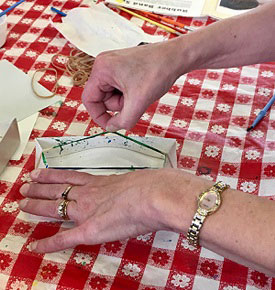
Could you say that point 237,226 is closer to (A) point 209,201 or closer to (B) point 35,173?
(A) point 209,201

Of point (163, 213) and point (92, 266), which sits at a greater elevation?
point (163, 213)

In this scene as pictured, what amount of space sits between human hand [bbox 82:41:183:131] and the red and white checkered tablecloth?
17 centimetres

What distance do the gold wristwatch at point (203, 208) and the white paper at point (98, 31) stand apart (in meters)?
0.61

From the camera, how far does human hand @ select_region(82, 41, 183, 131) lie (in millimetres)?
811

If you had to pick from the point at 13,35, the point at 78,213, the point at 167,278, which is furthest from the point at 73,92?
the point at 167,278

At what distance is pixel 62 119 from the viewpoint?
1032 mm

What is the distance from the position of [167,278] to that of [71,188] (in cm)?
21

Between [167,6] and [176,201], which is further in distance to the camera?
[167,6]

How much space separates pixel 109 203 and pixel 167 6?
2.54ft

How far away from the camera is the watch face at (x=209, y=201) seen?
0.65 meters

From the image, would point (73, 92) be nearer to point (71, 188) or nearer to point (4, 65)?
point (4, 65)

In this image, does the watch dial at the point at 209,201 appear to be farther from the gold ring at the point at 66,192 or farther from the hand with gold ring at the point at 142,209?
the gold ring at the point at 66,192

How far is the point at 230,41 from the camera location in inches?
34.8

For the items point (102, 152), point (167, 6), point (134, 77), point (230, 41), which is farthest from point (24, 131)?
point (167, 6)
